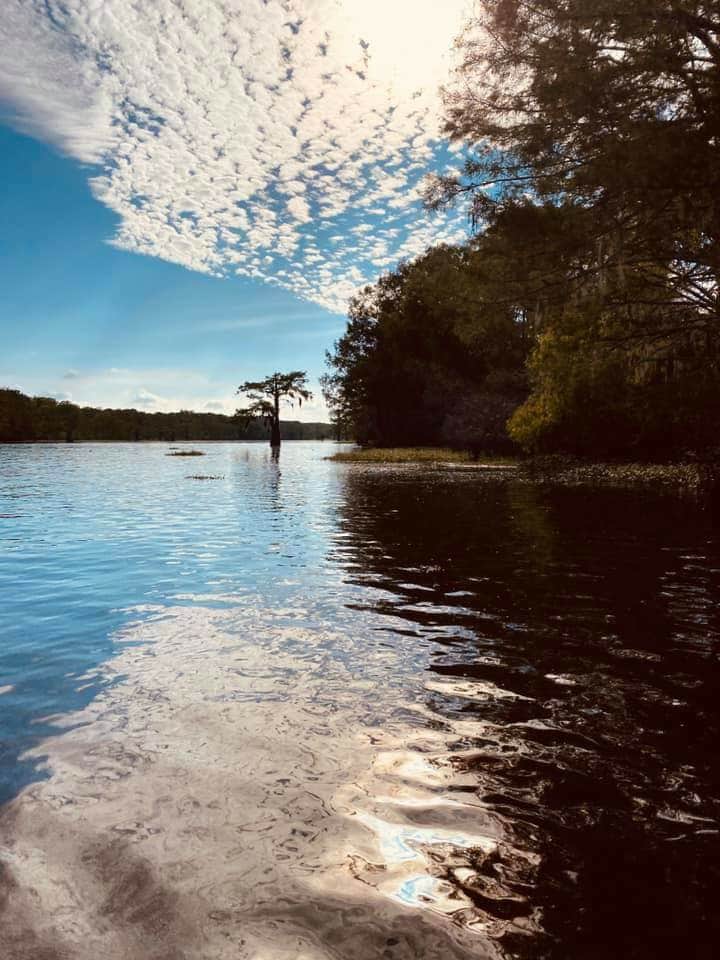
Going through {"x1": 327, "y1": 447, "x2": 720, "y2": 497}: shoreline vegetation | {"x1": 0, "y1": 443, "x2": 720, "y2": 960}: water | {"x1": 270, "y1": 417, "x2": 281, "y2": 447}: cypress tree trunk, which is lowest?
{"x1": 0, "y1": 443, "x2": 720, "y2": 960}: water

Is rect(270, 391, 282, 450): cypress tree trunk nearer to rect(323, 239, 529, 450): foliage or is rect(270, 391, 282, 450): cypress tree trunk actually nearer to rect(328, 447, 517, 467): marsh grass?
rect(323, 239, 529, 450): foliage

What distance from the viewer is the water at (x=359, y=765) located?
261 cm

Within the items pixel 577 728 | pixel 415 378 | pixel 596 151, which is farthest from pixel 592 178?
pixel 415 378

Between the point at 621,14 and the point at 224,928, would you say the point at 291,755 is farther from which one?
the point at 621,14

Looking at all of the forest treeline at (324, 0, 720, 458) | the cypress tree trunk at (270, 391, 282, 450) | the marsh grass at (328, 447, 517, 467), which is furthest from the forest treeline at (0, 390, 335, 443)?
the forest treeline at (324, 0, 720, 458)

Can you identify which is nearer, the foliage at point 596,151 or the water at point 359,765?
the water at point 359,765

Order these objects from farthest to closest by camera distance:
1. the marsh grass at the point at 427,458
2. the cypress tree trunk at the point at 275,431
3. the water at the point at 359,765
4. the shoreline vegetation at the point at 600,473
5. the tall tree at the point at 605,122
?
the cypress tree trunk at the point at 275,431, the marsh grass at the point at 427,458, the shoreline vegetation at the point at 600,473, the tall tree at the point at 605,122, the water at the point at 359,765

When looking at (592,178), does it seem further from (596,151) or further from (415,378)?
(415,378)

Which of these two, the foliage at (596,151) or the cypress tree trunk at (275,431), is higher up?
the foliage at (596,151)

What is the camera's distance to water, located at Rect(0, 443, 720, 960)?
2.61 m

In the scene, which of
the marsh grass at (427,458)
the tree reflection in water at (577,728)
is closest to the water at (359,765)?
the tree reflection in water at (577,728)

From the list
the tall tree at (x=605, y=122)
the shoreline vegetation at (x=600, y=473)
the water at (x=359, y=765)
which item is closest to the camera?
the water at (x=359, y=765)

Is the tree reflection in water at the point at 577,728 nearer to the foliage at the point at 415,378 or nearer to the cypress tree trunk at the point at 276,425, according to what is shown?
the foliage at the point at 415,378

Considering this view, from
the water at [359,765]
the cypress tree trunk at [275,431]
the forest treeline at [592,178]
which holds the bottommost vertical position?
the water at [359,765]
